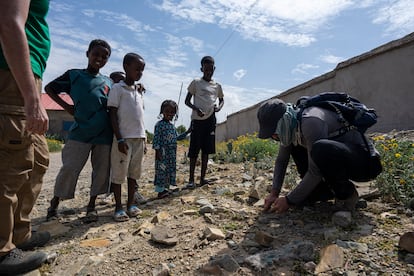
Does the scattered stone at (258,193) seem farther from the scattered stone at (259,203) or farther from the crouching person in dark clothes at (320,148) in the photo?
the crouching person in dark clothes at (320,148)

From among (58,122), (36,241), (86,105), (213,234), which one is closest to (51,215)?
(36,241)

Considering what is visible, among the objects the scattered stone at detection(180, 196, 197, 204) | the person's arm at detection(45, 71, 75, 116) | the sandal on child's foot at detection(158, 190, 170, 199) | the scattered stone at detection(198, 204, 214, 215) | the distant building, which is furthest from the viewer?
the distant building

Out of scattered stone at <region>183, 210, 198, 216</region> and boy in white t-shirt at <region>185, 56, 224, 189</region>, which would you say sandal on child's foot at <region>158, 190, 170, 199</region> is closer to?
boy in white t-shirt at <region>185, 56, 224, 189</region>

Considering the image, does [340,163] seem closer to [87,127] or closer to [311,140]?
[311,140]

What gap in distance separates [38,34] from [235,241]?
1.86 metres

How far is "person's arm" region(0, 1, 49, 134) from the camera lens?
1520 millimetres

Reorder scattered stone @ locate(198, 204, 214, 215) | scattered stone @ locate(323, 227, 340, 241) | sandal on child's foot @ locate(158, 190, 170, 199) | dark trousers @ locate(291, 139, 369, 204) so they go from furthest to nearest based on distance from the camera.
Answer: sandal on child's foot @ locate(158, 190, 170, 199) → scattered stone @ locate(198, 204, 214, 215) → dark trousers @ locate(291, 139, 369, 204) → scattered stone @ locate(323, 227, 340, 241)

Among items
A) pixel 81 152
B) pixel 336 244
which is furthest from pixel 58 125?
pixel 336 244

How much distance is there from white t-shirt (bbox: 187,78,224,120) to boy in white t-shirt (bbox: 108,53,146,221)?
1299mm

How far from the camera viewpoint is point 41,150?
205 centimetres

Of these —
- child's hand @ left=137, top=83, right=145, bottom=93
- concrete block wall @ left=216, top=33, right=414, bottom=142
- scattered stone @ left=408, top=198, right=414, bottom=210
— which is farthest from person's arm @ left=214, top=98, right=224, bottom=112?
concrete block wall @ left=216, top=33, right=414, bottom=142

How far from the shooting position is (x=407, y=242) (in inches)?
74.1

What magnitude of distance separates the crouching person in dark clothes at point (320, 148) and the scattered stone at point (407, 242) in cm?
55

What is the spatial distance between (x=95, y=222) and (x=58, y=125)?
2411 cm
